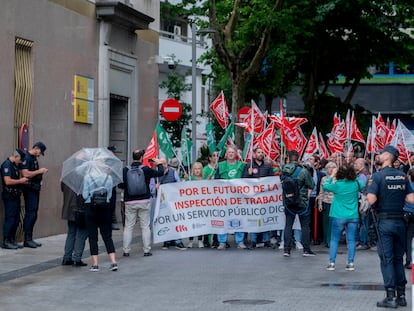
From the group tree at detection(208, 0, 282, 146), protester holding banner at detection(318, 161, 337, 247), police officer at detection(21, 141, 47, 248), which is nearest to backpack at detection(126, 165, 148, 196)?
police officer at detection(21, 141, 47, 248)

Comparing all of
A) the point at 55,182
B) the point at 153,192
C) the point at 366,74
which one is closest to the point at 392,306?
the point at 153,192

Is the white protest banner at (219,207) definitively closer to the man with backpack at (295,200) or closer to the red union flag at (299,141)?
the man with backpack at (295,200)

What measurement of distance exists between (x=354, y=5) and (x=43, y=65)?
1765 cm

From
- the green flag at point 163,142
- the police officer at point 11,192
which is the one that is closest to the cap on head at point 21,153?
the police officer at point 11,192

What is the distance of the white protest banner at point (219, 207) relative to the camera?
64.6 feet

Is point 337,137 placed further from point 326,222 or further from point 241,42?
point 241,42

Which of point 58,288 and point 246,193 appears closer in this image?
point 58,288

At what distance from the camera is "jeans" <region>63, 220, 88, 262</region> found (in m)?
16.3

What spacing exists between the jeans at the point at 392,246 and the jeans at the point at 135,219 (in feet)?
21.8

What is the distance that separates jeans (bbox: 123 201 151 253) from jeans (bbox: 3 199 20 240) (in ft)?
6.86

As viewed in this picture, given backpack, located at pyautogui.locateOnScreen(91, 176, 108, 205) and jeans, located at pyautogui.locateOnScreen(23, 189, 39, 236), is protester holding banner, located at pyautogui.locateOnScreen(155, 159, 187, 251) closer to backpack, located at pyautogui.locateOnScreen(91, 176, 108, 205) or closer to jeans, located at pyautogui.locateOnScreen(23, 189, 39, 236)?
jeans, located at pyautogui.locateOnScreen(23, 189, 39, 236)

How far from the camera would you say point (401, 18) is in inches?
1452

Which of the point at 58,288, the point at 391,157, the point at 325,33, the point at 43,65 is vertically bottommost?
the point at 58,288

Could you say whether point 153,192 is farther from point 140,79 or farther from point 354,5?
point 354,5
